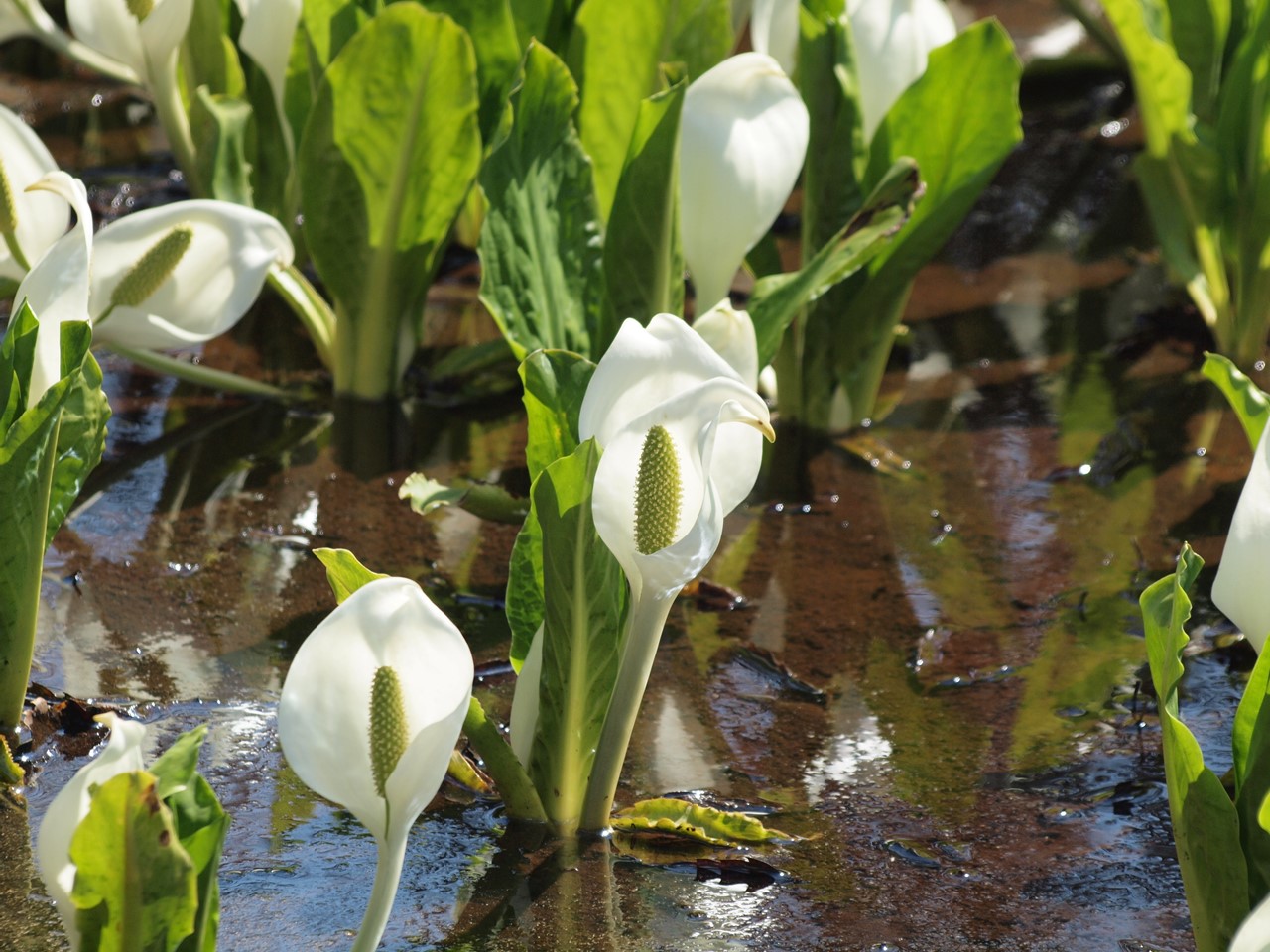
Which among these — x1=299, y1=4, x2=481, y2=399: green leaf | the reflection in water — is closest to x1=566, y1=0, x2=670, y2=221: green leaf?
x1=299, y1=4, x2=481, y2=399: green leaf

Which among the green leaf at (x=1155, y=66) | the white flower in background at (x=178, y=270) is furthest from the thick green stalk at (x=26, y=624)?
the green leaf at (x=1155, y=66)

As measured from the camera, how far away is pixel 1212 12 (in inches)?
89.2

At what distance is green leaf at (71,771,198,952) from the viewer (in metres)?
0.87

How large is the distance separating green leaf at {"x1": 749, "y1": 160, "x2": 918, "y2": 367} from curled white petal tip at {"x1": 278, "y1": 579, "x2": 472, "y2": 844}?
84cm

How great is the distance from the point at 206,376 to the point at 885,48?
0.99 m

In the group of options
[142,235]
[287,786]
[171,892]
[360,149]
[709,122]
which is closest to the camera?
[171,892]

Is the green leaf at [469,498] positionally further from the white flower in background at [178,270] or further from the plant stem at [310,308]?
the plant stem at [310,308]

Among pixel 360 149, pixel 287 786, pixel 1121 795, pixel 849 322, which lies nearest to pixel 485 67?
pixel 360 149

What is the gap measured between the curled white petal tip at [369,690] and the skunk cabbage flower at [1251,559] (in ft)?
1.85

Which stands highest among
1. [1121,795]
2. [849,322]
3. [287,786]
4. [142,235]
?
[142,235]

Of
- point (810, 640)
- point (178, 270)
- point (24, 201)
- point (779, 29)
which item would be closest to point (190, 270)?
point (178, 270)

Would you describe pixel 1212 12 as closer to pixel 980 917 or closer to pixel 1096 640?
pixel 1096 640

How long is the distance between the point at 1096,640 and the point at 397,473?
89 cm

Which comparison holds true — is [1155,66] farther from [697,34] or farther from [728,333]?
[728,333]
